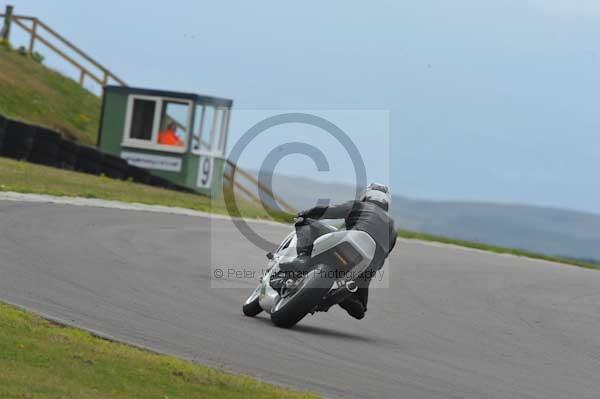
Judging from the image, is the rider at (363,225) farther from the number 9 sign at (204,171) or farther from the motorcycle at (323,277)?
the number 9 sign at (204,171)

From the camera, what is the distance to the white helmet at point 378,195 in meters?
11.3

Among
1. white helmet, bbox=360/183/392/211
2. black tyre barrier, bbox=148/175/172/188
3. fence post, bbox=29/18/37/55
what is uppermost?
fence post, bbox=29/18/37/55

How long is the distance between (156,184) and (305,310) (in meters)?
22.1

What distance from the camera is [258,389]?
24.8 feet

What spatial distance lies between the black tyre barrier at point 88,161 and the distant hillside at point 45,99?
774cm

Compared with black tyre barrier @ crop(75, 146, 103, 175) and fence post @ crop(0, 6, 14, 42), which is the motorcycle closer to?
black tyre barrier @ crop(75, 146, 103, 175)

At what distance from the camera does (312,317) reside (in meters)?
12.1

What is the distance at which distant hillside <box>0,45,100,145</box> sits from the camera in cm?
3959

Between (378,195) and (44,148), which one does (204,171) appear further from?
(378,195)

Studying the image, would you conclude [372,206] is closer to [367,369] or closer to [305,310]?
[305,310]

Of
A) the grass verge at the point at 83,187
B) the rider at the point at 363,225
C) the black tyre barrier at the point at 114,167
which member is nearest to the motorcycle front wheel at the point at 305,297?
the rider at the point at 363,225

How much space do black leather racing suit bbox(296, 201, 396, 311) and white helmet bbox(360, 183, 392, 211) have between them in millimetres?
49

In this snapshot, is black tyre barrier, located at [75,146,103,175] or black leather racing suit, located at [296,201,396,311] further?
black tyre barrier, located at [75,146,103,175]

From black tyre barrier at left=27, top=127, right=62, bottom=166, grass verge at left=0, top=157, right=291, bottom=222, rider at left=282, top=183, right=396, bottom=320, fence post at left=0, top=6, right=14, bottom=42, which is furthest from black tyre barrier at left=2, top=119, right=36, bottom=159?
rider at left=282, top=183, right=396, bottom=320
